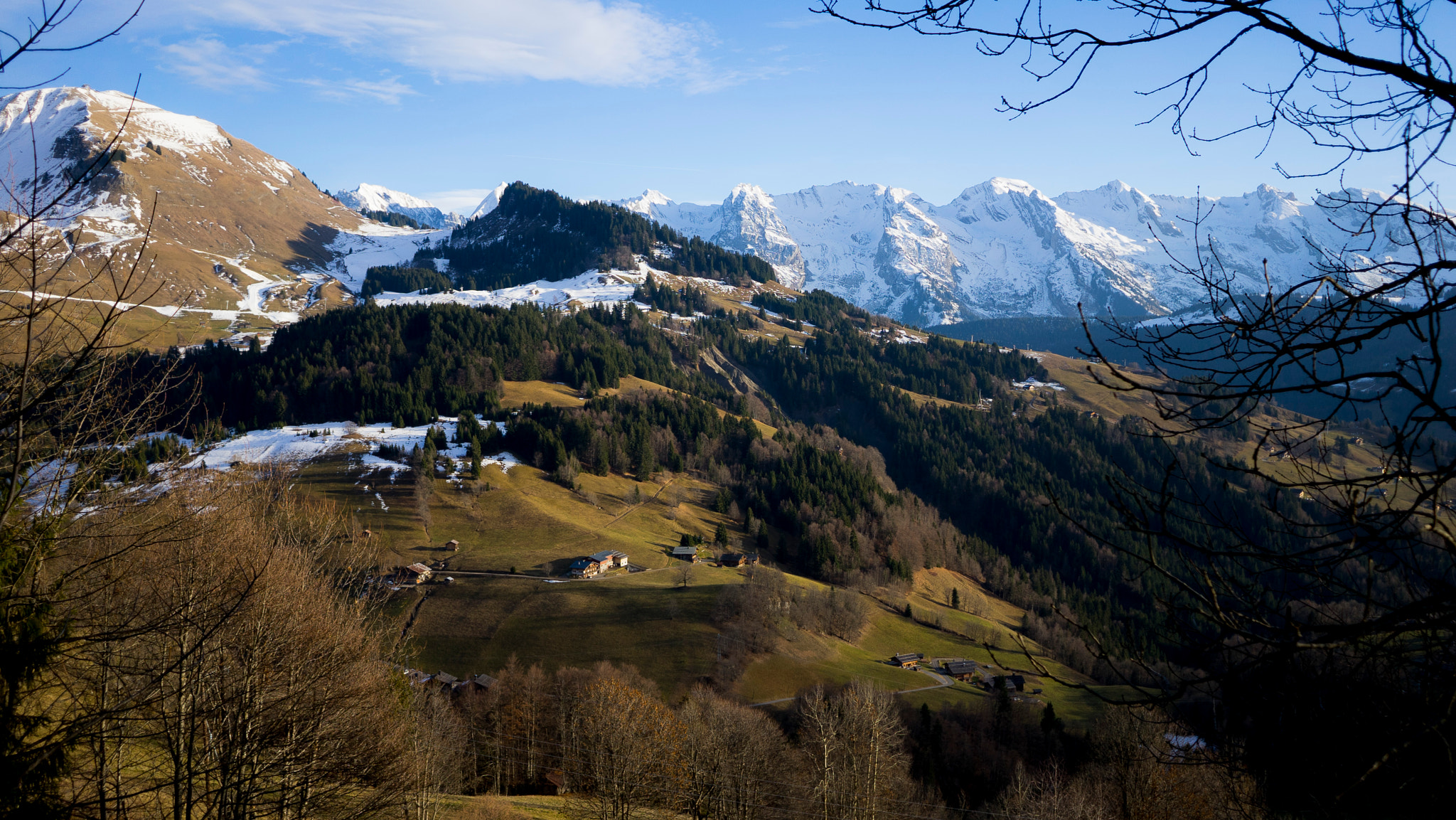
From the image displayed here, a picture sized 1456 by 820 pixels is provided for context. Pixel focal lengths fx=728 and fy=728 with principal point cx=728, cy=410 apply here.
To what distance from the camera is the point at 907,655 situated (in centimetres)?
6819

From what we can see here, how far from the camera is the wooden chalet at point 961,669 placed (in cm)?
6406

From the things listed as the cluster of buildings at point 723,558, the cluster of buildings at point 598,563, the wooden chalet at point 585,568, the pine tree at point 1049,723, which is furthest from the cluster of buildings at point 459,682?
the pine tree at point 1049,723

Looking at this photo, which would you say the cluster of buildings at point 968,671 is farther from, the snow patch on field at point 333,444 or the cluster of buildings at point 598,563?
the snow patch on field at point 333,444

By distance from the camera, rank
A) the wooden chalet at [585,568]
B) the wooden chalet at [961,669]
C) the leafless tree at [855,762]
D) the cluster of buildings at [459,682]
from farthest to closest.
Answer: the wooden chalet at [585,568]
the wooden chalet at [961,669]
the cluster of buildings at [459,682]
the leafless tree at [855,762]

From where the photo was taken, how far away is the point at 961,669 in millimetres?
64875

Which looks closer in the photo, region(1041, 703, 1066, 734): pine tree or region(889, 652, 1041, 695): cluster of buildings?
region(1041, 703, 1066, 734): pine tree

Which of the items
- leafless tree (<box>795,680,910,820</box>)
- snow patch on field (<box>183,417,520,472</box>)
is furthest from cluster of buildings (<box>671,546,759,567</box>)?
leafless tree (<box>795,680,910,820</box>)

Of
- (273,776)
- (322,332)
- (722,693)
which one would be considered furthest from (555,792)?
(322,332)

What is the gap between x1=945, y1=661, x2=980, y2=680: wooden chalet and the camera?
6406 cm

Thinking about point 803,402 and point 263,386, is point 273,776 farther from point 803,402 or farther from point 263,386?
point 803,402

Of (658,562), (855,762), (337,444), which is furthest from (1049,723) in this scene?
(337,444)

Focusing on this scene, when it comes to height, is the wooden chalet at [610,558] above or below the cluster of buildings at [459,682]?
above

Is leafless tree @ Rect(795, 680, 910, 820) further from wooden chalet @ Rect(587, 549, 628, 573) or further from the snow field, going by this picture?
the snow field

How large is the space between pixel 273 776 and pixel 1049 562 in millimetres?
128445
